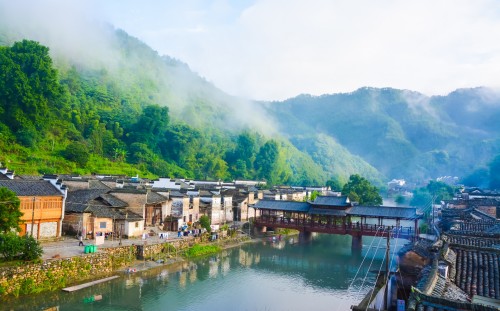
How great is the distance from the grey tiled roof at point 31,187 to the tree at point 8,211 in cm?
419

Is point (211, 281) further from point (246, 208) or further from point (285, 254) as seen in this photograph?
point (246, 208)

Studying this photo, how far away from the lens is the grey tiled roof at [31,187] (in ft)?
83.6

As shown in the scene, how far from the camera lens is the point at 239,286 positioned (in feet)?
88.4

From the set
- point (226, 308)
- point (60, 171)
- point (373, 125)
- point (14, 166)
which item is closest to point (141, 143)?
point (60, 171)

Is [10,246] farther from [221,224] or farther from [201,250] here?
[221,224]

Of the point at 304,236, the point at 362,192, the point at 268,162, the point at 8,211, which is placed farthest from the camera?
the point at 268,162

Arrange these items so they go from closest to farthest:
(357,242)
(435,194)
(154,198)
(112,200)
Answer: (112,200), (154,198), (357,242), (435,194)

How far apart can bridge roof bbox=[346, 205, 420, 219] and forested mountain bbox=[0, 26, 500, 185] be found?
3527 centimetres

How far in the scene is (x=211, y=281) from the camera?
2756 centimetres

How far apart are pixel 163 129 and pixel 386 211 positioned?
51.9m

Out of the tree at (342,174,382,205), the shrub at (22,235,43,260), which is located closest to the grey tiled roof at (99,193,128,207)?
the shrub at (22,235,43,260)

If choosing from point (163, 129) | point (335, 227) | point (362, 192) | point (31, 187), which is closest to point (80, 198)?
point (31, 187)

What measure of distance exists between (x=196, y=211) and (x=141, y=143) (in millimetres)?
31149

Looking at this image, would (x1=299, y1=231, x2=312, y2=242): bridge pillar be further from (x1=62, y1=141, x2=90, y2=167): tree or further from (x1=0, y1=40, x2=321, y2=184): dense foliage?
(x1=62, y1=141, x2=90, y2=167): tree
